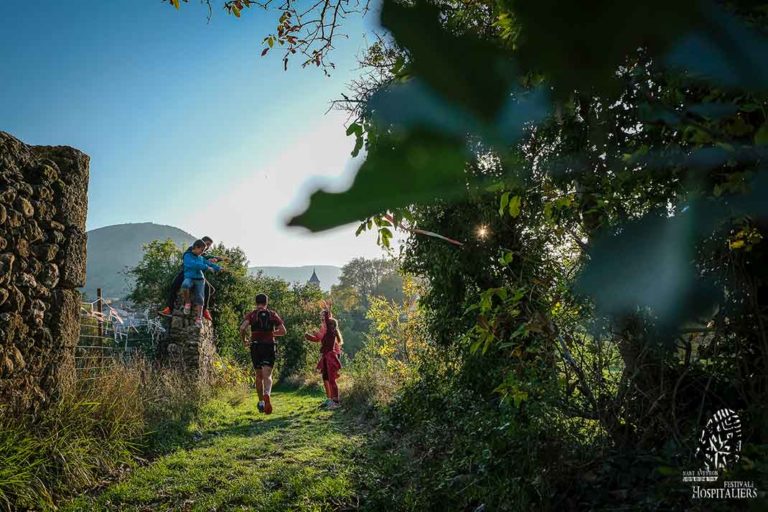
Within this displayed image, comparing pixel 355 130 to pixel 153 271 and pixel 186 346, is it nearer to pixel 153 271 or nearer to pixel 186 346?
pixel 186 346

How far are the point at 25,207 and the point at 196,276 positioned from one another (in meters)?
4.80

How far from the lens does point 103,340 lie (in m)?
7.79

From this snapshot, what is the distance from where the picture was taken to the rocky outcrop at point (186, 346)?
9766 millimetres

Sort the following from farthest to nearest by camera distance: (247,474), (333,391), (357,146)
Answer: (333,391), (247,474), (357,146)

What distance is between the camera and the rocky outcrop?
9766 millimetres

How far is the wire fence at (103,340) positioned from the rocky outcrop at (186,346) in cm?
70

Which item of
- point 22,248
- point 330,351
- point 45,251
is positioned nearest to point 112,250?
point 330,351

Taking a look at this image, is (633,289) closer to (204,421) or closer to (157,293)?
(204,421)

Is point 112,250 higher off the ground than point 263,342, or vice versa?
point 112,250

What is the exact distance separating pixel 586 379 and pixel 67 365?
4.74 m

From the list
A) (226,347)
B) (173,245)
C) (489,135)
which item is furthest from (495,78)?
(173,245)
